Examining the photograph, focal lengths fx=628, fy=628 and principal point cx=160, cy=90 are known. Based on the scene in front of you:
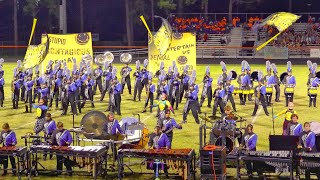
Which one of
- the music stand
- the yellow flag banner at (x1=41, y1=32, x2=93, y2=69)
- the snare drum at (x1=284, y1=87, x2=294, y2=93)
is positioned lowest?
the music stand

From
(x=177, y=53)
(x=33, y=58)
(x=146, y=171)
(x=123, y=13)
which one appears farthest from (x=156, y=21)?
(x=146, y=171)

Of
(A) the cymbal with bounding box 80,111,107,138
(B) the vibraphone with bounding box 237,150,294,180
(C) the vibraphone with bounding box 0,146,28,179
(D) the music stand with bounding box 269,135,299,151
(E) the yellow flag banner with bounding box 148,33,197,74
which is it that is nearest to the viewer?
(B) the vibraphone with bounding box 237,150,294,180

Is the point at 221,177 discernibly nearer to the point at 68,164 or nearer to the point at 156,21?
the point at 68,164

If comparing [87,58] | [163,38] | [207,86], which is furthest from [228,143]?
[87,58]

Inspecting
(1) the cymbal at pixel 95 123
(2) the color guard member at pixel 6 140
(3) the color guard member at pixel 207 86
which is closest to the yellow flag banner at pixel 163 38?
(3) the color guard member at pixel 207 86

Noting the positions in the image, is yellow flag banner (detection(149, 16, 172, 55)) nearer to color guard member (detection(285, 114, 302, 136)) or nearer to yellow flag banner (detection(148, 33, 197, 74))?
yellow flag banner (detection(148, 33, 197, 74))

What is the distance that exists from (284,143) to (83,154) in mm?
4838

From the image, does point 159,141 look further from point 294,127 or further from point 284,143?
point 294,127

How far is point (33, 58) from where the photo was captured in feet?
84.1

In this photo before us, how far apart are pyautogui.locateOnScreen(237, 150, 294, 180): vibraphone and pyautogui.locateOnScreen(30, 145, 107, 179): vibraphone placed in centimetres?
343

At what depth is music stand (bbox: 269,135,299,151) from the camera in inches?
589

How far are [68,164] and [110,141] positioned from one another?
1232 millimetres

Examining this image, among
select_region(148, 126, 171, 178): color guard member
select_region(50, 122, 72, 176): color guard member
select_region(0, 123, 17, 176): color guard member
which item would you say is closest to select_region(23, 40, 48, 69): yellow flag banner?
select_region(0, 123, 17, 176): color guard member

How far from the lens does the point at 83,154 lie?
15117 millimetres
